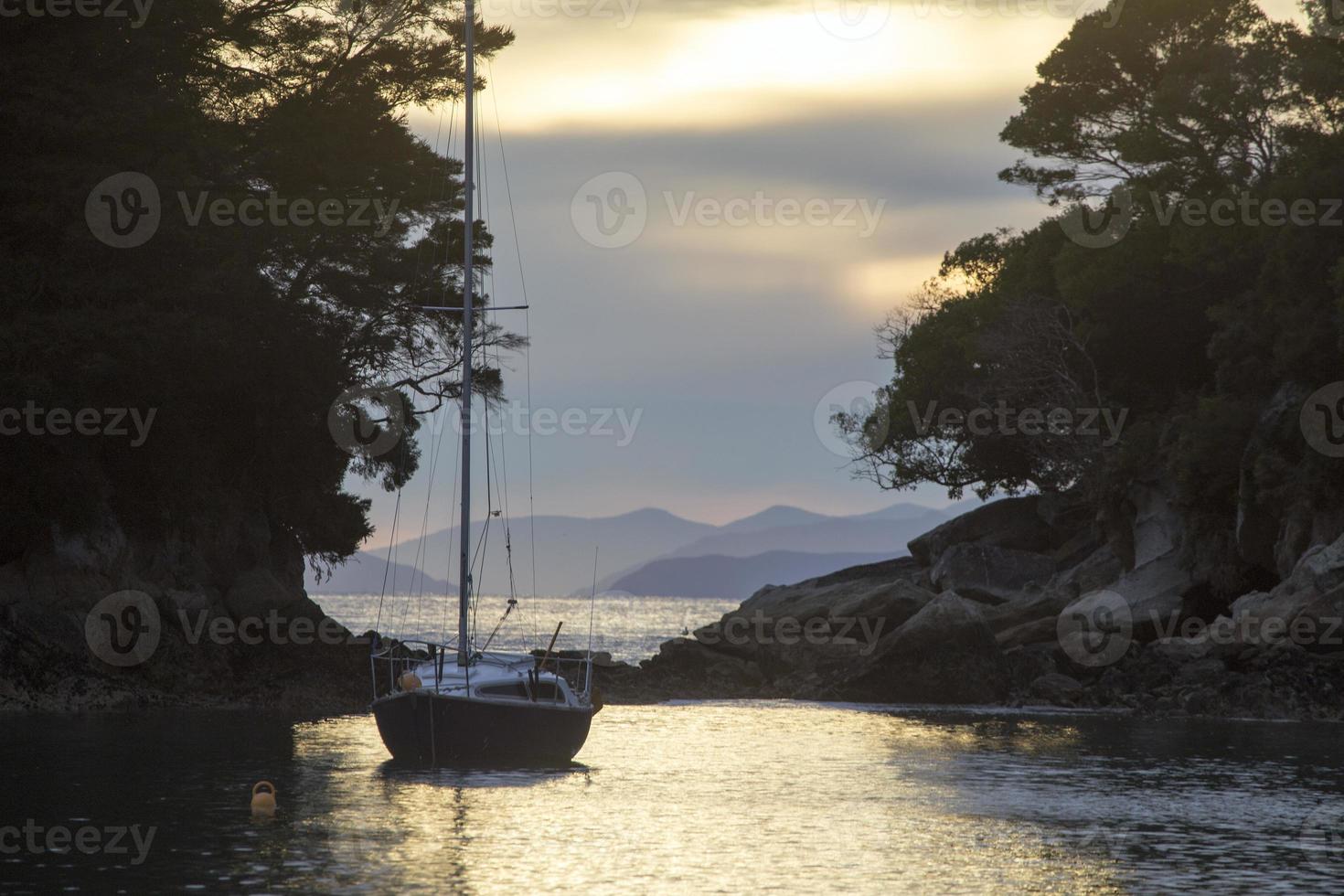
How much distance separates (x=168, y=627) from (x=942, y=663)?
2304cm

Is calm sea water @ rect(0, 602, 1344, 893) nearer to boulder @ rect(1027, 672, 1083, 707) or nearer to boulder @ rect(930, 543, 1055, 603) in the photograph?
boulder @ rect(1027, 672, 1083, 707)

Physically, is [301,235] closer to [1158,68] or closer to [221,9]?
[221,9]

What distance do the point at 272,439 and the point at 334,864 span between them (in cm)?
2712

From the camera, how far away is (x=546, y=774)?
29766 millimetres

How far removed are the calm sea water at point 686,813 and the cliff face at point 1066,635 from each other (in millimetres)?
4746

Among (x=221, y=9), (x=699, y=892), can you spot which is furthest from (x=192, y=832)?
(x=221, y=9)

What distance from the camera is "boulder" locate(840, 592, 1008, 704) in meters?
47.4

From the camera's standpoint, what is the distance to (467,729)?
29172 millimetres

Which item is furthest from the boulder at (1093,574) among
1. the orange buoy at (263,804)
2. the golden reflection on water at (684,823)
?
the orange buoy at (263,804)

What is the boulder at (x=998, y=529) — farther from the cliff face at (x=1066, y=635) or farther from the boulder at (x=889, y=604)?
the boulder at (x=889, y=604)

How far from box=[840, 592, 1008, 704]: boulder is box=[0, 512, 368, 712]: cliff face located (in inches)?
640

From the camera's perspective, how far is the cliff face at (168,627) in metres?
38.5

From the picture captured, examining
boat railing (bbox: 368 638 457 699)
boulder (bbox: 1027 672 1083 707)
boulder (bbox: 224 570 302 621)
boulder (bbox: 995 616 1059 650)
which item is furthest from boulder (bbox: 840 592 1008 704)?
boulder (bbox: 224 570 302 621)

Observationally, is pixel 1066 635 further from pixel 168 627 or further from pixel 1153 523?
pixel 168 627
